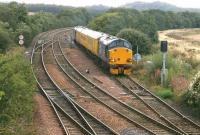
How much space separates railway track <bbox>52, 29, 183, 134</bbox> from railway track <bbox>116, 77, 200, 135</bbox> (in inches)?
26.1

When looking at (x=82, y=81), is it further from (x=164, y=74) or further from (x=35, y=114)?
(x=35, y=114)

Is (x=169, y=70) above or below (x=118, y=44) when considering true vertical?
below

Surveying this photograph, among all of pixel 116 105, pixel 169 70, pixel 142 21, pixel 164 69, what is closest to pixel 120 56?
pixel 169 70

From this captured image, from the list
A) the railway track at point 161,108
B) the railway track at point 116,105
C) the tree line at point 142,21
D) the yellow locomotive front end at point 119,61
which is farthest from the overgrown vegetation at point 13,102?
the tree line at point 142,21

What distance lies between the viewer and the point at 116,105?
2711 cm

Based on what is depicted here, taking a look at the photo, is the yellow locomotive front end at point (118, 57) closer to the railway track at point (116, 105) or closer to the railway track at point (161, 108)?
the railway track at point (161, 108)

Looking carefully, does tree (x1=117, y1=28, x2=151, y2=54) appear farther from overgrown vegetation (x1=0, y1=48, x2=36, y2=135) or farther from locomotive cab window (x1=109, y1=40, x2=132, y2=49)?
overgrown vegetation (x1=0, y1=48, x2=36, y2=135)

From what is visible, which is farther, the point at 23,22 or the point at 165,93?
the point at 23,22

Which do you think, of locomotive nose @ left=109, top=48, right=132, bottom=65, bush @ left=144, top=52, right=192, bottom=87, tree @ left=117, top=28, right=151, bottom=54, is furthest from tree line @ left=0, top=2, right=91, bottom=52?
bush @ left=144, top=52, right=192, bottom=87

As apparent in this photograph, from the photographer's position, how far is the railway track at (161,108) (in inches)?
878

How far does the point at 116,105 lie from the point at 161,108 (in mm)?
2412

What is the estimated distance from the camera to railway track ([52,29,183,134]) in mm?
22078

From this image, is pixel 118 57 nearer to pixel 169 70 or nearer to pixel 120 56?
pixel 120 56

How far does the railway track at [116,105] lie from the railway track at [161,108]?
663 mm
